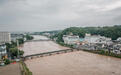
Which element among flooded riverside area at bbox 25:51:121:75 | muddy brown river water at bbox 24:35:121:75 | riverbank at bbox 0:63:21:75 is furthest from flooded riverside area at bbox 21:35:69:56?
flooded riverside area at bbox 25:51:121:75

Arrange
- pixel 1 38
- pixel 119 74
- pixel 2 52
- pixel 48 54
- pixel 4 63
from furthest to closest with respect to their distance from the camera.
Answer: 1. pixel 1 38
2. pixel 48 54
3. pixel 2 52
4. pixel 4 63
5. pixel 119 74

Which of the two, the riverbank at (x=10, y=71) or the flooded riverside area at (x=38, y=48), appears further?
the flooded riverside area at (x=38, y=48)

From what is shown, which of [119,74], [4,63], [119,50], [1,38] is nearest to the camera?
[119,74]

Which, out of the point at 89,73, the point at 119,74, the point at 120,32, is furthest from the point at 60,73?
the point at 120,32

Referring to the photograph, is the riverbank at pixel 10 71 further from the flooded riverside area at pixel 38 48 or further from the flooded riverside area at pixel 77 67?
the flooded riverside area at pixel 38 48

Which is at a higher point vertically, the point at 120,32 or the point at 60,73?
the point at 120,32

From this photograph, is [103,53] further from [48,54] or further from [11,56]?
[11,56]

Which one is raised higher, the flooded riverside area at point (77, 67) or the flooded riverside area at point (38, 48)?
the flooded riverside area at point (77, 67)

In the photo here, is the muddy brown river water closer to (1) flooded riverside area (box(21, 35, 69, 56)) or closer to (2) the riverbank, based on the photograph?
(2) the riverbank

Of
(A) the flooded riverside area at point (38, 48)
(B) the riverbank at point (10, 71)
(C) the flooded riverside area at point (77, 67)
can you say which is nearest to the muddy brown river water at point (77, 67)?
(C) the flooded riverside area at point (77, 67)

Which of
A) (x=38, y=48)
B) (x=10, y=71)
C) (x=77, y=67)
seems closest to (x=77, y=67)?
(x=77, y=67)

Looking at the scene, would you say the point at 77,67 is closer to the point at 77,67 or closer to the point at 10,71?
the point at 77,67
